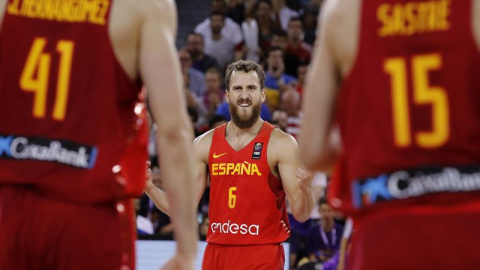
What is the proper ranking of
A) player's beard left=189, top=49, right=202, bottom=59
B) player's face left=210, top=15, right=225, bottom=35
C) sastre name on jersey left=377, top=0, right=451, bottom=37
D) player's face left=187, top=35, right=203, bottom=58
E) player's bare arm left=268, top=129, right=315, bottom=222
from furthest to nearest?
1. player's face left=210, top=15, right=225, bottom=35
2. player's beard left=189, top=49, right=202, bottom=59
3. player's face left=187, top=35, right=203, bottom=58
4. player's bare arm left=268, top=129, right=315, bottom=222
5. sastre name on jersey left=377, top=0, right=451, bottom=37

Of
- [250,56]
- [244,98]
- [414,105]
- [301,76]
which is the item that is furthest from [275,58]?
[414,105]

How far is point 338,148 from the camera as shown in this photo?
3840mm

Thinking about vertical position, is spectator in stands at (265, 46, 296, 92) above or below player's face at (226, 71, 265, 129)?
above

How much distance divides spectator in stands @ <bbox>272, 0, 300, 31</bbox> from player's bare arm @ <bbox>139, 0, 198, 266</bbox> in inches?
→ 512

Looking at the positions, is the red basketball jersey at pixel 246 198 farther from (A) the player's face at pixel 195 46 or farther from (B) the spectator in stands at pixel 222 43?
(B) the spectator in stands at pixel 222 43

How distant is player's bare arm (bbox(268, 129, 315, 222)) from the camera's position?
7.63 m

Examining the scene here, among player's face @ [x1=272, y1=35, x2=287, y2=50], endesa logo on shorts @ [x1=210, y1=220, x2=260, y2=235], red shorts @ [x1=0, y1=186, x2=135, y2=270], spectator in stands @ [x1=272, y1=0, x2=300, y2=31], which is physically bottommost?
red shorts @ [x1=0, y1=186, x2=135, y2=270]

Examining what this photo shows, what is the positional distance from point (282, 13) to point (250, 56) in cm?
139

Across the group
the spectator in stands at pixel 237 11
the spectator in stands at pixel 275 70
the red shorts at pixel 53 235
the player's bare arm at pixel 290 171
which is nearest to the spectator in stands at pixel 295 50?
the spectator in stands at pixel 275 70

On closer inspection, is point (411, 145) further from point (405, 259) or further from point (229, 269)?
point (229, 269)

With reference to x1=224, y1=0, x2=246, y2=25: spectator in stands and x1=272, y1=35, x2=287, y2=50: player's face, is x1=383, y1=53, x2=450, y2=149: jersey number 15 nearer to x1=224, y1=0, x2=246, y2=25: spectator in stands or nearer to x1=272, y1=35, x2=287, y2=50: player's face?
x1=272, y1=35, x2=287, y2=50: player's face

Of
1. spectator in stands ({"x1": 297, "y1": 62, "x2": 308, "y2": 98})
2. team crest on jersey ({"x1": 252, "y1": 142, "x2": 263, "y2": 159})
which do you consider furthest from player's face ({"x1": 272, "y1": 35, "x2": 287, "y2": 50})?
team crest on jersey ({"x1": 252, "y1": 142, "x2": 263, "y2": 159})

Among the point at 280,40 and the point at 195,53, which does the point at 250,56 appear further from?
the point at 195,53

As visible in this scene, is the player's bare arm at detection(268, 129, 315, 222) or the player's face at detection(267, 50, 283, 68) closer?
the player's bare arm at detection(268, 129, 315, 222)
